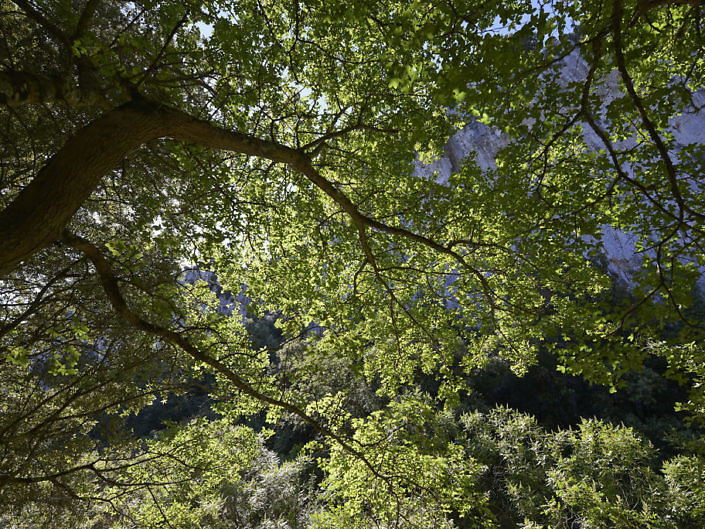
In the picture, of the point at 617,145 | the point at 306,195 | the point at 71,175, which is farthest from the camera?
the point at 617,145

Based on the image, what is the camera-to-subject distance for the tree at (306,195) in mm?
2561

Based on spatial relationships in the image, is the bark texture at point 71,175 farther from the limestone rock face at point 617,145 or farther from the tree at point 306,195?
the limestone rock face at point 617,145

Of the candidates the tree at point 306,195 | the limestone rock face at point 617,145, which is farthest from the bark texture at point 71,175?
the limestone rock face at point 617,145

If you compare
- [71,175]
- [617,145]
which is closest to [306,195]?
[71,175]

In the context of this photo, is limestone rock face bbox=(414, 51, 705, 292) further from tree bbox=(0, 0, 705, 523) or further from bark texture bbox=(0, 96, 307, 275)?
bark texture bbox=(0, 96, 307, 275)

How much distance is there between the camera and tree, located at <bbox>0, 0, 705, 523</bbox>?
8.40 ft

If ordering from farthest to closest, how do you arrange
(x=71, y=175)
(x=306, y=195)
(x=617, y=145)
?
(x=617, y=145), (x=306, y=195), (x=71, y=175)

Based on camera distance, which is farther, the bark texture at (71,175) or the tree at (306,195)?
the tree at (306,195)

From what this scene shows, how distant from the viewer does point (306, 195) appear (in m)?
5.71

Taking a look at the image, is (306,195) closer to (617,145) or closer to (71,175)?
(71,175)

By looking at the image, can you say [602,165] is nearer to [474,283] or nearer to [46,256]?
[474,283]

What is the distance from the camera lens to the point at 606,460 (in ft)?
33.6

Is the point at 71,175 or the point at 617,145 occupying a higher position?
the point at 617,145

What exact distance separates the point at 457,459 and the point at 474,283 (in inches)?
103
